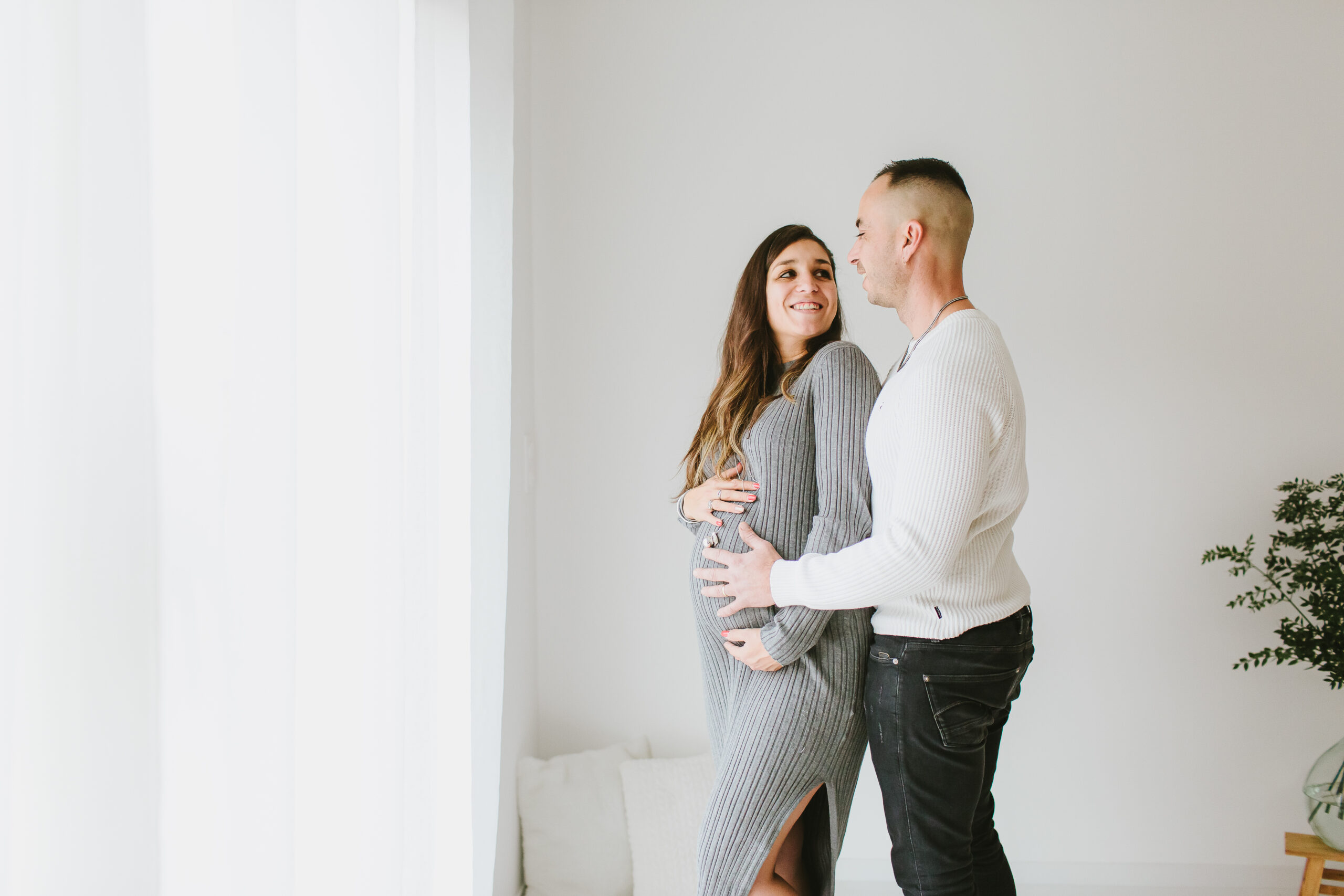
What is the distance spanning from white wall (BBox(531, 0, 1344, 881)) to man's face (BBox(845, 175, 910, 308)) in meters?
0.78

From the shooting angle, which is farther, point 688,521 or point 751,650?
point 688,521

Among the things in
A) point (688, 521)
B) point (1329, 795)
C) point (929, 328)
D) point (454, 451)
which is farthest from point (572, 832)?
point (1329, 795)

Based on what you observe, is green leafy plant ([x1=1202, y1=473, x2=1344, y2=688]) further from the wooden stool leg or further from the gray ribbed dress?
the gray ribbed dress

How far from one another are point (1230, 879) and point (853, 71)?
2.35m

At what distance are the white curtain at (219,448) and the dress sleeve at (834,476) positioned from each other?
539 mm

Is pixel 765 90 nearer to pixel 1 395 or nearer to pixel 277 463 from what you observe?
pixel 277 463

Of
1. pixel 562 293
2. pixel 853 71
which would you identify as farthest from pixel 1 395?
pixel 853 71

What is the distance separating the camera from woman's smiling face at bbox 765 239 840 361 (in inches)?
53.9

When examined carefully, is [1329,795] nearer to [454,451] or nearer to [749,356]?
[749,356]

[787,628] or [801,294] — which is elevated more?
[801,294]

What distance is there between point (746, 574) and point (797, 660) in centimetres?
15

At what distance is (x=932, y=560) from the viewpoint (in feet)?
3.42

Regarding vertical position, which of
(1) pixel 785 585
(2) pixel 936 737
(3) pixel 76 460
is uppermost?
(3) pixel 76 460

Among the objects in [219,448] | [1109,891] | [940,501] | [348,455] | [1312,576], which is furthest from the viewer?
[1109,891]
